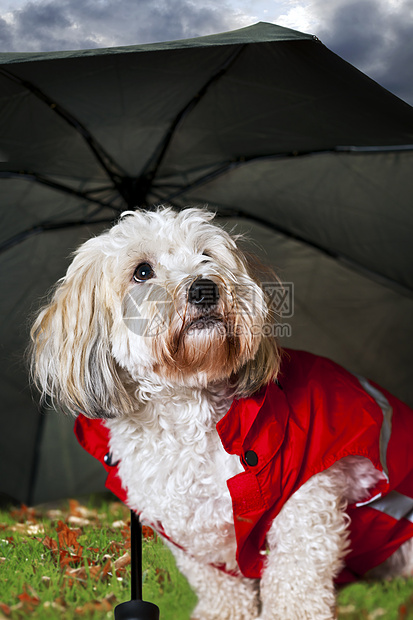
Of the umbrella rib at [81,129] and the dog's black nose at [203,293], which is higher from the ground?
the umbrella rib at [81,129]

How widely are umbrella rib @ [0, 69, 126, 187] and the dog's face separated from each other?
480 millimetres

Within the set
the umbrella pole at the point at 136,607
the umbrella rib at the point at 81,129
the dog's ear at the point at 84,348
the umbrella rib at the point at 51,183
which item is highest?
the umbrella rib at the point at 81,129

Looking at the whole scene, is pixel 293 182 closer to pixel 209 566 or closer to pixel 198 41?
pixel 198 41

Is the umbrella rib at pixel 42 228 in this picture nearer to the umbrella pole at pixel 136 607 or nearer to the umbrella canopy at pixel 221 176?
the umbrella canopy at pixel 221 176

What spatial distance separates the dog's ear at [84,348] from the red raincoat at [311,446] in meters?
0.40

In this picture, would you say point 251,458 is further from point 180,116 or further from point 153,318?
point 180,116

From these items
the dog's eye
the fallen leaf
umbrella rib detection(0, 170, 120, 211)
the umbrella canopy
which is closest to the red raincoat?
the dog's eye

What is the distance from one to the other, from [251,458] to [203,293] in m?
0.58

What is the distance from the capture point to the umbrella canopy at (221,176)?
198cm

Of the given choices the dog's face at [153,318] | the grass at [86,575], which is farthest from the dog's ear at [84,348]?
the grass at [86,575]

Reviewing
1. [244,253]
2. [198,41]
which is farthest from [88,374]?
[198,41]

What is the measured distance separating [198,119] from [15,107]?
2.41ft

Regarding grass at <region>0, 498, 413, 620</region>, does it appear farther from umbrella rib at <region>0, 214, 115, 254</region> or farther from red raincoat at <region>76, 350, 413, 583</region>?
umbrella rib at <region>0, 214, 115, 254</region>

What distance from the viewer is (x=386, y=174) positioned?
9.05ft
